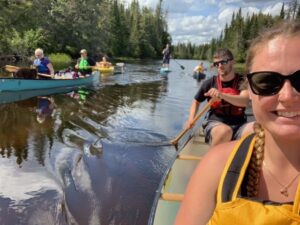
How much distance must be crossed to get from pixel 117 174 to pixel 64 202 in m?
1.20

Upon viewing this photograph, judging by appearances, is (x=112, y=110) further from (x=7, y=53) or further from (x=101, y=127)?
(x=7, y=53)

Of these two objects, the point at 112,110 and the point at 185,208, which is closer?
the point at 185,208

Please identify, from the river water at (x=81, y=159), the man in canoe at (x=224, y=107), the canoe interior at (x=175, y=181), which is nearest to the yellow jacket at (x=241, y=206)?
the canoe interior at (x=175, y=181)

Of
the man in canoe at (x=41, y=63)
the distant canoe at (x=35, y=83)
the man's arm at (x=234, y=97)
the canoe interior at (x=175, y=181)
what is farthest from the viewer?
the man in canoe at (x=41, y=63)

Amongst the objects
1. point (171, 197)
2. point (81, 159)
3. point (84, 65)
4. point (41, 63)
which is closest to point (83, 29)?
point (84, 65)

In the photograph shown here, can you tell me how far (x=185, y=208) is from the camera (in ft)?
5.02

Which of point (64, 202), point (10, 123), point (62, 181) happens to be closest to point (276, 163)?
point (64, 202)

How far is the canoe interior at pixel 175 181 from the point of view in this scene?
3.23m

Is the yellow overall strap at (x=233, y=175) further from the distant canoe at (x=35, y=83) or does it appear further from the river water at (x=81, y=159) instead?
the distant canoe at (x=35, y=83)

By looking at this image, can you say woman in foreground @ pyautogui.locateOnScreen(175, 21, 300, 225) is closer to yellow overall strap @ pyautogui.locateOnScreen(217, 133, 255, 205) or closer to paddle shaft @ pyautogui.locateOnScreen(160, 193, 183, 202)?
yellow overall strap @ pyautogui.locateOnScreen(217, 133, 255, 205)

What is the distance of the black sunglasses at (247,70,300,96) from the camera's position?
1384 millimetres

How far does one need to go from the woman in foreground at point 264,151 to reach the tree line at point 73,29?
Answer: 28.7m

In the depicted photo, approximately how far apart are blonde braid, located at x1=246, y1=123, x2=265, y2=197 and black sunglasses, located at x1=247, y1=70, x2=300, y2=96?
0.58 ft

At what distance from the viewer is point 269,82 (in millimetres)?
1415
